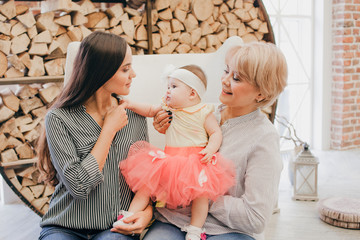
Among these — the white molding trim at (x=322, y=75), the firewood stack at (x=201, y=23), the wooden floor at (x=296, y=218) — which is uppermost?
the firewood stack at (x=201, y=23)

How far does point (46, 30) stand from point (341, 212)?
234 centimetres

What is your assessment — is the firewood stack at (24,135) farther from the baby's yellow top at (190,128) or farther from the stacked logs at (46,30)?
the baby's yellow top at (190,128)

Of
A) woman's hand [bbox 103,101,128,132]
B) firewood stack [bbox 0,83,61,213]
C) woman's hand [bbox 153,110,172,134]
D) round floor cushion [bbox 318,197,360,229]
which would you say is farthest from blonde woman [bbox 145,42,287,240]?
firewood stack [bbox 0,83,61,213]

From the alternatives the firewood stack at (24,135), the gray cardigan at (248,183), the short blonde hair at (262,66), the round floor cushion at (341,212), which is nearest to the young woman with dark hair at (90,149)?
the gray cardigan at (248,183)

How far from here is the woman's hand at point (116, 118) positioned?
5.04ft

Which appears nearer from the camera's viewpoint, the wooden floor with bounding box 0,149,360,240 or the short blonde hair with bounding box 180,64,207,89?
the short blonde hair with bounding box 180,64,207,89

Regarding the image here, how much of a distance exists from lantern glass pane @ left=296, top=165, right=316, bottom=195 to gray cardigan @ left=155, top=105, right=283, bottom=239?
1.73 meters

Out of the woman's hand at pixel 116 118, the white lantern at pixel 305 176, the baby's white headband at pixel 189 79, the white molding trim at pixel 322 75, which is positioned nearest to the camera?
the woman's hand at pixel 116 118

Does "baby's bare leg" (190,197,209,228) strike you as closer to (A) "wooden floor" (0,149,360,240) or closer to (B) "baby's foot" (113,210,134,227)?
(B) "baby's foot" (113,210,134,227)

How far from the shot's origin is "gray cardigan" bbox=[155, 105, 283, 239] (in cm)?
143

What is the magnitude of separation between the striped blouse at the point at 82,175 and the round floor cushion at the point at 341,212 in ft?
5.69

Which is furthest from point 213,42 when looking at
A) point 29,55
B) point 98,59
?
point 98,59

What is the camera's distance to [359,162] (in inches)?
165

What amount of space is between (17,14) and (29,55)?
0.28m
